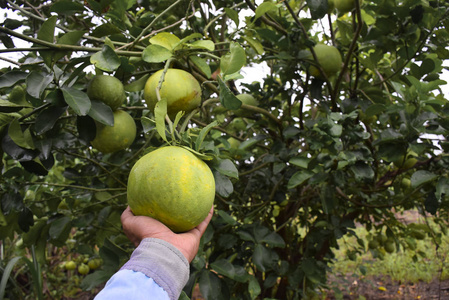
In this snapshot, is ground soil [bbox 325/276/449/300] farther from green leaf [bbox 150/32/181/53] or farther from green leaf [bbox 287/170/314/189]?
green leaf [bbox 150/32/181/53]

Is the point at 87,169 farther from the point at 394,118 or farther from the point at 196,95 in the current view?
the point at 394,118

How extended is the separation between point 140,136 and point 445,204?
168 cm

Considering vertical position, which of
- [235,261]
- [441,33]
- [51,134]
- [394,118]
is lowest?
[235,261]

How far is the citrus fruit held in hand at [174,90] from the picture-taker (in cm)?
108

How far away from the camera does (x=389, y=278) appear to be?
4.40 m

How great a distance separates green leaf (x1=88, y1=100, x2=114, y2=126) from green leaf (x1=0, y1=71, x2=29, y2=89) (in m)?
0.21

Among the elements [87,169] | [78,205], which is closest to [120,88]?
[87,169]

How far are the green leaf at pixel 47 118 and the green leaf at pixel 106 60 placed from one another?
0.19 metres

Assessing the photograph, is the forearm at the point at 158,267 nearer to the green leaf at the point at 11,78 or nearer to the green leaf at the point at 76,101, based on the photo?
the green leaf at the point at 76,101

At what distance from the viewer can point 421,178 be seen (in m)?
1.39

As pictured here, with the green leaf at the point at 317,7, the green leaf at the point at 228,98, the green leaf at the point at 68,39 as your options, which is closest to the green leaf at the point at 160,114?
the green leaf at the point at 228,98

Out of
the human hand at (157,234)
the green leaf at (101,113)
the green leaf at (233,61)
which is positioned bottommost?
the human hand at (157,234)

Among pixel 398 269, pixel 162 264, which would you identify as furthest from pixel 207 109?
pixel 398 269

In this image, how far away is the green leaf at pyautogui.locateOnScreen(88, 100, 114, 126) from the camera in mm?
1057
